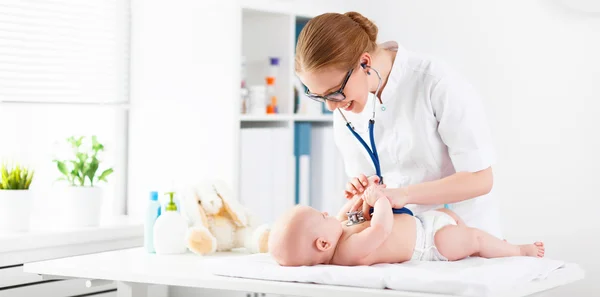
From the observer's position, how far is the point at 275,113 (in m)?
3.50

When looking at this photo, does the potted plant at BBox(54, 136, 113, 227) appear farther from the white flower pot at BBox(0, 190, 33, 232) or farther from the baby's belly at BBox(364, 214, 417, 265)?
the baby's belly at BBox(364, 214, 417, 265)

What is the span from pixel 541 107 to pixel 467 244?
4.34 feet

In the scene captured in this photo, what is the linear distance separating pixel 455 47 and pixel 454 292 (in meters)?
1.98

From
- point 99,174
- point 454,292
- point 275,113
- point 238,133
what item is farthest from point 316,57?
point 99,174

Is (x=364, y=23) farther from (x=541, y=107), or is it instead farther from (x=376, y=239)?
(x=541, y=107)

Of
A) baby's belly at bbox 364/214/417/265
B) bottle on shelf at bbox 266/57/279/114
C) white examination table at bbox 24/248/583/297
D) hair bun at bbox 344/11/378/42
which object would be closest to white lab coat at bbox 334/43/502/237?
hair bun at bbox 344/11/378/42

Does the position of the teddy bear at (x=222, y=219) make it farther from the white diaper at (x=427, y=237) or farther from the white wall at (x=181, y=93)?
the white diaper at (x=427, y=237)

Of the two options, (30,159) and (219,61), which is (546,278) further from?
(30,159)

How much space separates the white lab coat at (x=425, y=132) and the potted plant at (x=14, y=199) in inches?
47.4

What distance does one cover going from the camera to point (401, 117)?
2340 mm

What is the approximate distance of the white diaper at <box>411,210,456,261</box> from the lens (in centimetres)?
213

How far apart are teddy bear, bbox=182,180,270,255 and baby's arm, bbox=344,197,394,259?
0.60 meters

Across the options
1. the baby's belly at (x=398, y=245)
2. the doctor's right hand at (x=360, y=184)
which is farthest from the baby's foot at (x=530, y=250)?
the doctor's right hand at (x=360, y=184)

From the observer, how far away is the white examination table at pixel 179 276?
1859 mm
